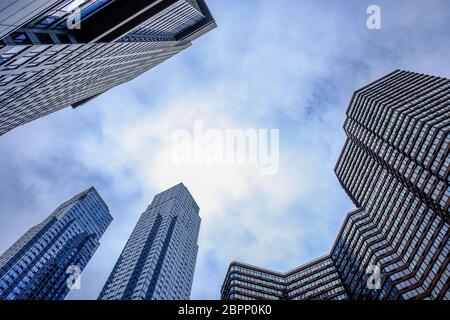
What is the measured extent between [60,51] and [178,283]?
110064 mm

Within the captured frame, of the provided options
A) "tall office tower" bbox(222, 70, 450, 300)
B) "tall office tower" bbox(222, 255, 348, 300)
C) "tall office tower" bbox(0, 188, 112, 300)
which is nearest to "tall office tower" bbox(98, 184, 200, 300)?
"tall office tower" bbox(0, 188, 112, 300)

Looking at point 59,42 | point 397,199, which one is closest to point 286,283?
point 397,199

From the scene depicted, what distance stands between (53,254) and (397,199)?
141 m

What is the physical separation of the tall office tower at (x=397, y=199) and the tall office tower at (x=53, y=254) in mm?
82989

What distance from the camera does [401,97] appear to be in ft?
317

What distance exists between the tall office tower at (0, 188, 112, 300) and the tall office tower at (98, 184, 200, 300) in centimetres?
2742

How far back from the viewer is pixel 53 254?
459 feet

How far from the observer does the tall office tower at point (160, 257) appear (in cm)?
11169

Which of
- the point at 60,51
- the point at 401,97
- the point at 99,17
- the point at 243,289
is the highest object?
the point at 99,17

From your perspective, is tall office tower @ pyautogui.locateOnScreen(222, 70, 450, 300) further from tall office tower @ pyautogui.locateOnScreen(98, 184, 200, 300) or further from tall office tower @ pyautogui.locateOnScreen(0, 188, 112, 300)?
tall office tower @ pyautogui.locateOnScreen(0, 188, 112, 300)
